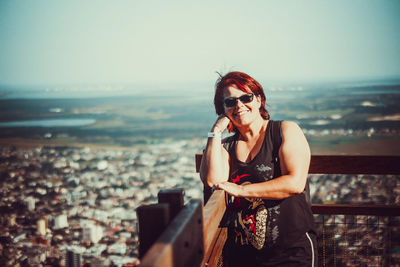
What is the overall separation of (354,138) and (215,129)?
15.4m

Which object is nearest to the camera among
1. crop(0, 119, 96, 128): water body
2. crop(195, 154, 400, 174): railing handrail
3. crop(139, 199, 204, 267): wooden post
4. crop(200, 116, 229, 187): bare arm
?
crop(139, 199, 204, 267): wooden post

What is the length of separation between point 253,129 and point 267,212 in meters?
0.52

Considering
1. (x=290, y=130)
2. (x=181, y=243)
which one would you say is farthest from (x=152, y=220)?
(x=290, y=130)

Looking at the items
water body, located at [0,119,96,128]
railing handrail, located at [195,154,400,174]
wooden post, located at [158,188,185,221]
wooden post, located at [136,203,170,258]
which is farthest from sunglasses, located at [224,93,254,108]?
water body, located at [0,119,96,128]

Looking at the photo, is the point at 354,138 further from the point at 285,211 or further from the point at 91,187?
the point at 285,211

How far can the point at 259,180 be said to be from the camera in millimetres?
1739

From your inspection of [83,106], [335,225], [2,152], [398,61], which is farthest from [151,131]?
[398,61]

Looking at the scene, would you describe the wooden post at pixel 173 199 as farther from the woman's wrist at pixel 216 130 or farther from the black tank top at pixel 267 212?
the woman's wrist at pixel 216 130

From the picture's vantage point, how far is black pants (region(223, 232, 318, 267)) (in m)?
1.63

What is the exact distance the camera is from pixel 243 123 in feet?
6.40

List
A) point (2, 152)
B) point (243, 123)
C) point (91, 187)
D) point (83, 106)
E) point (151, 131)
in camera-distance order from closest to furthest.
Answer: point (243, 123) < point (91, 187) < point (2, 152) < point (151, 131) < point (83, 106)

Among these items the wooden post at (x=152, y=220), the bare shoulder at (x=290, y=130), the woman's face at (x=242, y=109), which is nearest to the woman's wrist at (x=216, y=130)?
the woman's face at (x=242, y=109)

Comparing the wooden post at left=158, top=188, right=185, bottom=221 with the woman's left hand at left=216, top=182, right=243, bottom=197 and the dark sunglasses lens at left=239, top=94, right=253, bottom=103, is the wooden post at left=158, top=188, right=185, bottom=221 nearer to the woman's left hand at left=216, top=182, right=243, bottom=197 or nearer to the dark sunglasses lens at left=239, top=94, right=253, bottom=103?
the woman's left hand at left=216, top=182, right=243, bottom=197

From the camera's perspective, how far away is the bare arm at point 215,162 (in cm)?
187
